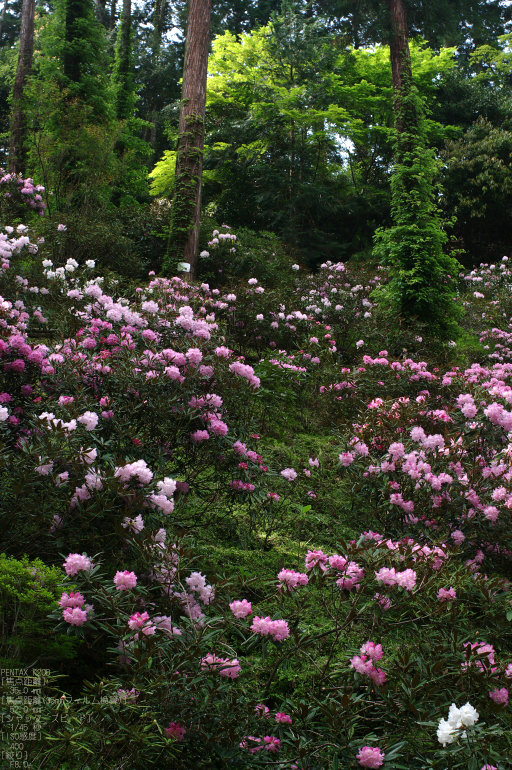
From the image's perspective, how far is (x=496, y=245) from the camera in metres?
13.9

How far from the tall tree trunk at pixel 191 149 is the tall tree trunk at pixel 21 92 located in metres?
4.62

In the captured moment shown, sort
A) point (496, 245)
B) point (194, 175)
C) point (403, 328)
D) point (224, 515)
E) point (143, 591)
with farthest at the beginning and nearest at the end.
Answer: point (496, 245) → point (194, 175) → point (403, 328) → point (224, 515) → point (143, 591)

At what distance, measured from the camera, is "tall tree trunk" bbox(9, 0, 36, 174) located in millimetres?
11625

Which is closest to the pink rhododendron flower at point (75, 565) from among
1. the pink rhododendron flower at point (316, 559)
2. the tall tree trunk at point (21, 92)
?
the pink rhododendron flower at point (316, 559)

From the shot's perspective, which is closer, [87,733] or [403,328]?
[87,733]

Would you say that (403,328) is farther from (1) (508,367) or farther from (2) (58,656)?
(2) (58,656)

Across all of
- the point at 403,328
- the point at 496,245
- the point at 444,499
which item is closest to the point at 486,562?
the point at 444,499

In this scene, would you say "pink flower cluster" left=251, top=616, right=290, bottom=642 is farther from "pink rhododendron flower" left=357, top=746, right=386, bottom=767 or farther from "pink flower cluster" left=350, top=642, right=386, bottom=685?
"pink rhododendron flower" left=357, top=746, right=386, bottom=767

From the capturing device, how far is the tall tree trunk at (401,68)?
28.3 feet

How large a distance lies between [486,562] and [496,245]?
1333cm

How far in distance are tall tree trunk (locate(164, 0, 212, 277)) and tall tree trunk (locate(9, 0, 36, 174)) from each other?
4623 mm

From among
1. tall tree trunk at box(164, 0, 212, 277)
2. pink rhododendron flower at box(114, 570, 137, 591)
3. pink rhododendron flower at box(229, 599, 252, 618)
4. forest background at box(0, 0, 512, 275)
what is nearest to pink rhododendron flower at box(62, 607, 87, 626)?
pink rhododendron flower at box(114, 570, 137, 591)

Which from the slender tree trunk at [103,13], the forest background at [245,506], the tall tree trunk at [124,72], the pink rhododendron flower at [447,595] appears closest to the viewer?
the forest background at [245,506]

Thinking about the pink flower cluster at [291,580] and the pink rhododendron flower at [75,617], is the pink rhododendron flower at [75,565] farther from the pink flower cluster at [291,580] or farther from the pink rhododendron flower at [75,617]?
the pink flower cluster at [291,580]
